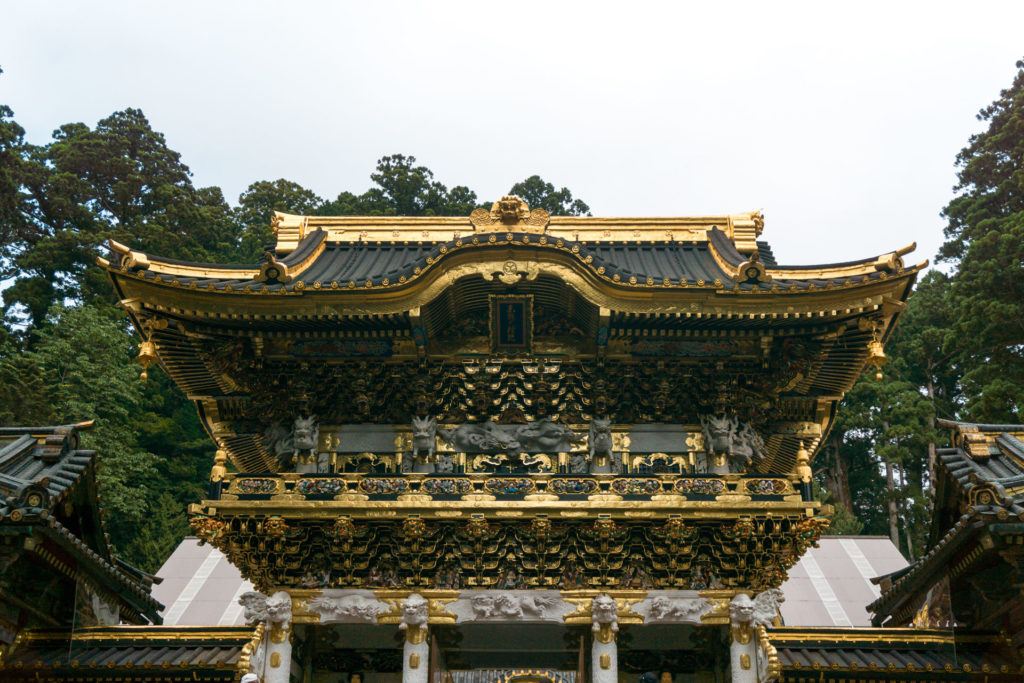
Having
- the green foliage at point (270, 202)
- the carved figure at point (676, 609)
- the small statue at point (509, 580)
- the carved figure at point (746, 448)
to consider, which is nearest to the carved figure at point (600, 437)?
the carved figure at point (746, 448)

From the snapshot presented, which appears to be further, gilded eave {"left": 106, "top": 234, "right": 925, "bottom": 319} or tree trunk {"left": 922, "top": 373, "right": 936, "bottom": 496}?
tree trunk {"left": 922, "top": 373, "right": 936, "bottom": 496}

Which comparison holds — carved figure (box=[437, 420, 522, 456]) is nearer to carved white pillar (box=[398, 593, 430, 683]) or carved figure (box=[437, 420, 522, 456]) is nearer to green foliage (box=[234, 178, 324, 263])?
carved white pillar (box=[398, 593, 430, 683])

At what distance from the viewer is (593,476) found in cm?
1130

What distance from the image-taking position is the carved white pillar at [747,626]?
36.1 ft

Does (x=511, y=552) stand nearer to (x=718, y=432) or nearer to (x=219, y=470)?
(x=718, y=432)

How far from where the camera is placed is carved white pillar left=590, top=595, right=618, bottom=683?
10906mm

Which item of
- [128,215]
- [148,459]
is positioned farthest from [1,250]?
[148,459]

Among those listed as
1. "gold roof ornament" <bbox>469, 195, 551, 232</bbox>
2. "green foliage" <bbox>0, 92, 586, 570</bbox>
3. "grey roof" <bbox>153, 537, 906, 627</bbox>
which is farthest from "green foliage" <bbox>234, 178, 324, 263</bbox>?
"gold roof ornament" <bbox>469, 195, 551, 232</bbox>

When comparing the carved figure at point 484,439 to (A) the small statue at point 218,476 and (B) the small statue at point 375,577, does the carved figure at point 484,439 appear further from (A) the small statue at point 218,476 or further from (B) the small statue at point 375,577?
(A) the small statue at point 218,476

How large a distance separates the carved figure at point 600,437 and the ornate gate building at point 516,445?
20 mm

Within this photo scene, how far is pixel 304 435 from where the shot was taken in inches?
486

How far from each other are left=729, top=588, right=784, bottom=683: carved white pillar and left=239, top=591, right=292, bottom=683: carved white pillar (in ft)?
18.7

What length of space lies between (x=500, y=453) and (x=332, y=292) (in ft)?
10.8

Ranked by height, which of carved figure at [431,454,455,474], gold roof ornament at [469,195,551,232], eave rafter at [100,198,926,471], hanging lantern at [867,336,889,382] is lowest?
carved figure at [431,454,455,474]
